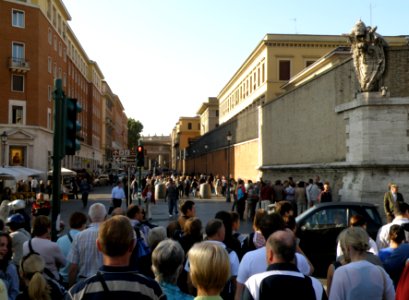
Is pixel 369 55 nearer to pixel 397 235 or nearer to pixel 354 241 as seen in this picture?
pixel 397 235

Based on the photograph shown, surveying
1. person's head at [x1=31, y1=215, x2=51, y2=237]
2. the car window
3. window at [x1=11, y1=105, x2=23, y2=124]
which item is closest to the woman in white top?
person's head at [x1=31, y1=215, x2=51, y2=237]

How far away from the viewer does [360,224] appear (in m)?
6.59

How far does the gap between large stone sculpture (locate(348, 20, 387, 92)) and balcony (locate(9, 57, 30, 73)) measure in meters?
32.6

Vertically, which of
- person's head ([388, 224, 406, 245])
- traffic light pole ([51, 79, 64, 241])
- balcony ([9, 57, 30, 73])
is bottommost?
person's head ([388, 224, 406, 245])

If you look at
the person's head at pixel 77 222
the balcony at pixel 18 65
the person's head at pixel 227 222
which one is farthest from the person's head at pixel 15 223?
the balcony at pixel 18 65

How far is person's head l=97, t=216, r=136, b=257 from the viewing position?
10.3 feet

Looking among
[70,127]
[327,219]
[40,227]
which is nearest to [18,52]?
[327,219]

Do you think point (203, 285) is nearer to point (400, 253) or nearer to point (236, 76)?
point (400, 253)

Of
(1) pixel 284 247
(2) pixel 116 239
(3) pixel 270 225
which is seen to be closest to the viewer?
(2) pixel 116 239

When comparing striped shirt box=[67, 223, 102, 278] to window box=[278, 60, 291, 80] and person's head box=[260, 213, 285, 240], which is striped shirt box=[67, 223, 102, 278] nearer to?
person's head box=[260, 213, 285, 240]

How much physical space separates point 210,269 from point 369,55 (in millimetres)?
17701

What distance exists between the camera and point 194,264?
3420mm

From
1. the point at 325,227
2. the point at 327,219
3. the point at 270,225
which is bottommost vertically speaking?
the point at 325,227

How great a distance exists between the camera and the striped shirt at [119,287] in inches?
119
